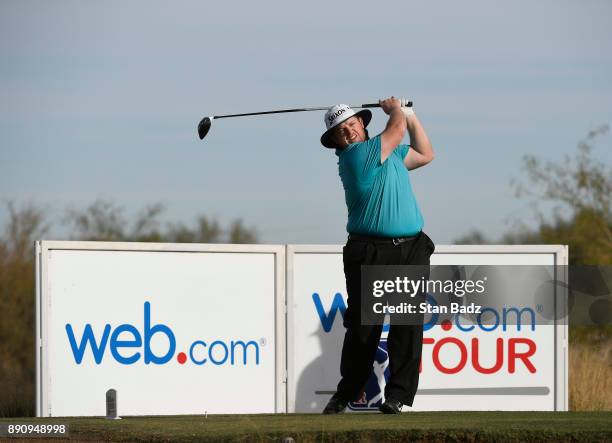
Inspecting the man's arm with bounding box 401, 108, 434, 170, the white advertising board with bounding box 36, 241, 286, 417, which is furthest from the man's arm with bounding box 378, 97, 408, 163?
the white advertising board with bounding box 36, 241, 286, 417

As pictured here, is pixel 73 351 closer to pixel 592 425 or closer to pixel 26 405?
pixel 26 405

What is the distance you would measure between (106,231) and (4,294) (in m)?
7.24

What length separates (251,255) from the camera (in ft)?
37.6

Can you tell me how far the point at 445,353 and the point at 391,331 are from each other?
3.38 metres

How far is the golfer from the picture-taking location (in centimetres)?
809

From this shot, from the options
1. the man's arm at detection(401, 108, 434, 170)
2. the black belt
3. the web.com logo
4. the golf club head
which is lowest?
the web.com logo

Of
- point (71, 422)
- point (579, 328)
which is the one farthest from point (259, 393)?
point (579, 328)

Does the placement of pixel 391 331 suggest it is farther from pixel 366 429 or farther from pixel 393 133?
pixel 366 429

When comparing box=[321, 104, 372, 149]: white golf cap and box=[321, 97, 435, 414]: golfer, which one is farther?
box=[321, 104, 372, 149]: white golf cap

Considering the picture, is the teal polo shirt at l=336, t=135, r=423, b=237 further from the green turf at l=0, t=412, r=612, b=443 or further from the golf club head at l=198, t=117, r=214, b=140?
the golf club head at l=198, t=117, r=214, b=140

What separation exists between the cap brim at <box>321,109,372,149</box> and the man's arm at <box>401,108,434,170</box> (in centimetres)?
30

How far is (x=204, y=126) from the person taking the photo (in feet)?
34.6

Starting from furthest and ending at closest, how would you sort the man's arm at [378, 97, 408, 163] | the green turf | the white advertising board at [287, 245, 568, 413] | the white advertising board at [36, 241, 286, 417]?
the white advertising board at [287, 245, 568, 413], the white advertising board at [36, 241, 286, 417], the man's arm at [378, 97, 408, 163], the green turf

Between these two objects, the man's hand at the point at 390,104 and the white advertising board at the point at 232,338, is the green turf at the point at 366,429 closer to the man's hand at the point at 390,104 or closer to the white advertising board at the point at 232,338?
the man's hand at the point at 390,104
